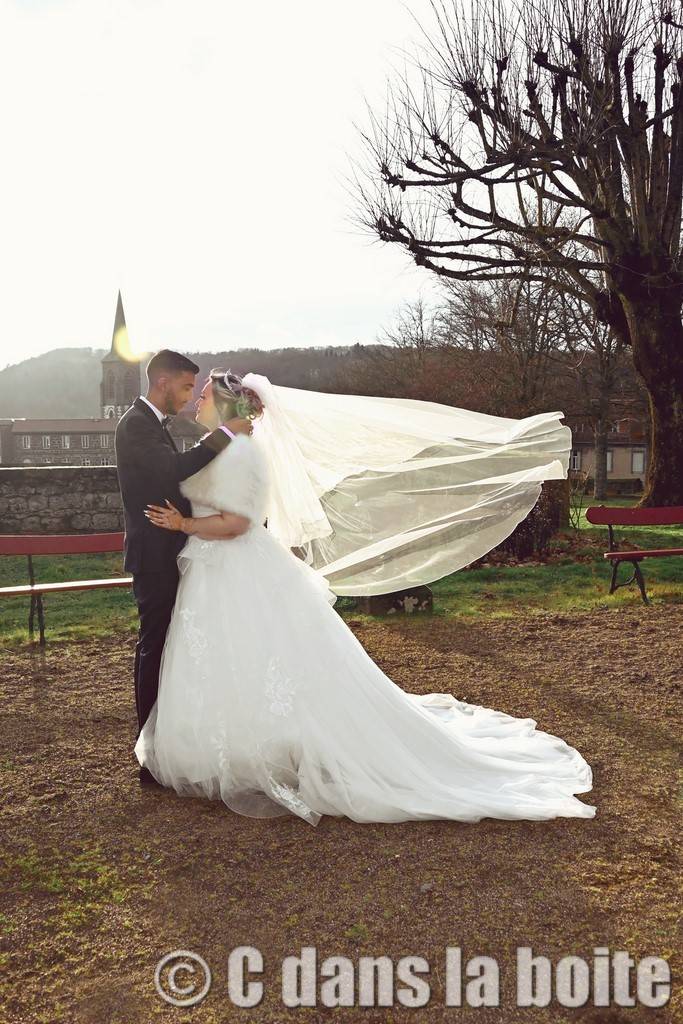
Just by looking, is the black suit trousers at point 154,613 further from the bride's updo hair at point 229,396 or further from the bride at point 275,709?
the bride's updo hair at point 229,396

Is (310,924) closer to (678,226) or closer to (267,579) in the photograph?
(267,579)

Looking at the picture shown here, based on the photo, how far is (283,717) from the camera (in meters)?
3.95

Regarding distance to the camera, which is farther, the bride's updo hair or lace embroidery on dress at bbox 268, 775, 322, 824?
the bride's updo hair

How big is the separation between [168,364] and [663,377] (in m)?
12.2

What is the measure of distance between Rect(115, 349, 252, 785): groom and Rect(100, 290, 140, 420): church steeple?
99325 mm

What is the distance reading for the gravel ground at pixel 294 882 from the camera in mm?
2623

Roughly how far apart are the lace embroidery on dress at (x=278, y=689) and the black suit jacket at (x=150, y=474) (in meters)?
0.80

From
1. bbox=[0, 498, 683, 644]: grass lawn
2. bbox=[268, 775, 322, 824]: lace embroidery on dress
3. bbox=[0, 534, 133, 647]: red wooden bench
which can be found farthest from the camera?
bbox=[0, 498, 683, 644]: grass lawn

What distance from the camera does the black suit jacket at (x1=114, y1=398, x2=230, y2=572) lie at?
4.10 metres

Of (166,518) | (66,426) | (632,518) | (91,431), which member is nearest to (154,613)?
(166,518)

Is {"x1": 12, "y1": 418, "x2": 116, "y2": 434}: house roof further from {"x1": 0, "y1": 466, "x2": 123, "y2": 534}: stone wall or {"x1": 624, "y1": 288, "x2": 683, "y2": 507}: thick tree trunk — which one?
{"x1": 624, "y1": 288, "x2": 683, "y2": 507}: thick tree trunk

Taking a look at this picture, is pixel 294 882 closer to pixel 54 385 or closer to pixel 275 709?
pixel 275 709
